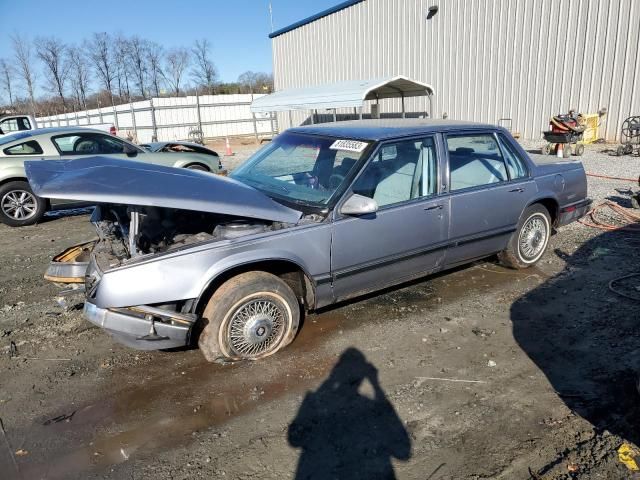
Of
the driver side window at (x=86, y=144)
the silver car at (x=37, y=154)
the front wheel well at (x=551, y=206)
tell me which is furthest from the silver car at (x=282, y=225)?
the driver side window at (x=86, y=144)

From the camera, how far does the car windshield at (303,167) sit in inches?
155

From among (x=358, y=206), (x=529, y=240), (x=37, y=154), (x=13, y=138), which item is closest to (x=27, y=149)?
(x=37, y=154)

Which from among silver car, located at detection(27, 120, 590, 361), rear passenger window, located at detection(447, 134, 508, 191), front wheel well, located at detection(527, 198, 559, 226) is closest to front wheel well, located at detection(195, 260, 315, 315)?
silver car, located at detection(27, 120, 590, 361)

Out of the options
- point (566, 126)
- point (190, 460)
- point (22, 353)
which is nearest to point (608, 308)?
point (190, 460)

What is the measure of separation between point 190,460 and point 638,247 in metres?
5.85

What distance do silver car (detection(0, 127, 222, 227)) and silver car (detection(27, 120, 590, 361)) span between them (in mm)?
4914

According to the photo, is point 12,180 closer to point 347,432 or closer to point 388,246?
point 388,246

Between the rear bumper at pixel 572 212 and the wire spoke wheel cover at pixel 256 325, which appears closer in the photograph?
the wire spoke wheel cover at pixel 256 325

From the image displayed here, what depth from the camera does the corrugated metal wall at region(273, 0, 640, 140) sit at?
44.4 feet

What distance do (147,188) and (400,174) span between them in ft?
7.07

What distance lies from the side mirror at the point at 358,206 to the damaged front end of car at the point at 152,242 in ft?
1.24

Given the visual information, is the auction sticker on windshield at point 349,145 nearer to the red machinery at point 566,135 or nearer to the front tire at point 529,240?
the front tire at point 529,240

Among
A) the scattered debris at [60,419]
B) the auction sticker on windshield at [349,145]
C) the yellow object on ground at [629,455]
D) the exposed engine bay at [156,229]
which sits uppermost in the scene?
the auction sticker on windshield at [349,145]

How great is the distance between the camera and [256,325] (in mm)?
3547
